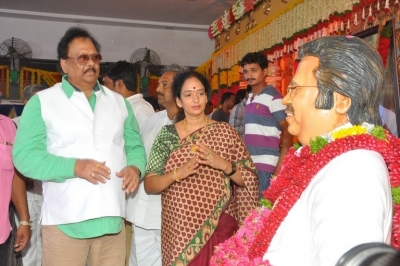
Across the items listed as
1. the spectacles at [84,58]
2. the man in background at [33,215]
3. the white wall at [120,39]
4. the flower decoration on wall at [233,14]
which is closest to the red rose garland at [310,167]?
the spectacles at [84,58]

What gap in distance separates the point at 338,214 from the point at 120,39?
10790mm

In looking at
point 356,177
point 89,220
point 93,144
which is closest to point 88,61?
point 93,144

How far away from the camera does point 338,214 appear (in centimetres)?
109

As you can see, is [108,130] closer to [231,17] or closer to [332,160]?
[332,160]

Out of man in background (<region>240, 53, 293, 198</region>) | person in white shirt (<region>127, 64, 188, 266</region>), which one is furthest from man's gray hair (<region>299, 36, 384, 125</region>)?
man in background (<region>240, 53, 293, 198</region>)

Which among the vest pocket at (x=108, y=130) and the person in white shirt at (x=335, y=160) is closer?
the person in white shirt at (x=335, y=160)

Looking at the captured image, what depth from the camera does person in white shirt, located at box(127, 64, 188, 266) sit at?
3.45 meters

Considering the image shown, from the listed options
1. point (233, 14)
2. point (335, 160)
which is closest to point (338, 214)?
point (335, 160)

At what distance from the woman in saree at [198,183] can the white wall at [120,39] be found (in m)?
8.66

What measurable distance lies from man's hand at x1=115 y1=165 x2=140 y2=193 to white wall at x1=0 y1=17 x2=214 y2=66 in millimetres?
8917

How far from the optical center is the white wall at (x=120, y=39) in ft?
35.4

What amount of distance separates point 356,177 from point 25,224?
2.14 metres

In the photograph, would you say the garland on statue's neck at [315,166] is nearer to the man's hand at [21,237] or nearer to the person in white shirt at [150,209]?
the man's hand at [21,237]

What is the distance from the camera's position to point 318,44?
1500 mm
